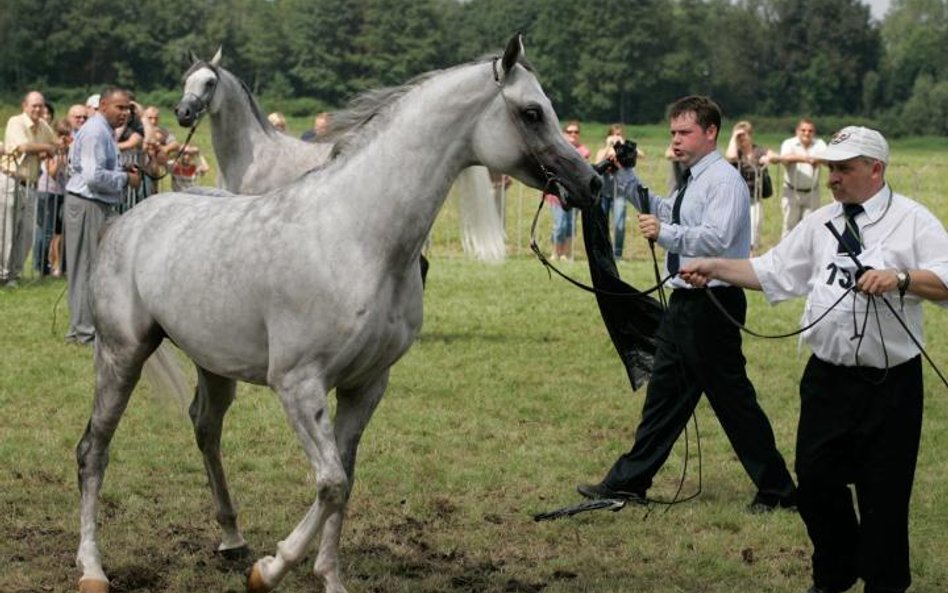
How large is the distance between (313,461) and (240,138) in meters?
6.28

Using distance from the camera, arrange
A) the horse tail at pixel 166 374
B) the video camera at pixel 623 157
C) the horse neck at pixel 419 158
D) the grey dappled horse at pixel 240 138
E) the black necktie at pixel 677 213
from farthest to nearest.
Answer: the grey dappled horse at pixel 240 138 → the black necktie at pixel 677 213 → the video camera at pixel 623 157 → the horse tail at pixel 166 374 → the horse neck at pixel 419 158

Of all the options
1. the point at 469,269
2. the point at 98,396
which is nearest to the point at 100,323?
the point at 98,396

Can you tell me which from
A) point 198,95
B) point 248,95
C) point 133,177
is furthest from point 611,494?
point 133,177

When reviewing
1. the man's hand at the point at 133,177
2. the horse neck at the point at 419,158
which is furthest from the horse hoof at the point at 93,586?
the man's hand at the point at 133,177

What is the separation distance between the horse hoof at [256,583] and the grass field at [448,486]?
51 centimetres

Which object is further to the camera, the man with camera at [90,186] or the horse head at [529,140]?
the man with camera at [90,186]

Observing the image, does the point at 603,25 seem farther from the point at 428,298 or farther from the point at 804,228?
the point at 804,228

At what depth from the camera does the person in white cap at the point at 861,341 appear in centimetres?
555

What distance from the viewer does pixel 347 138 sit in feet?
19.6

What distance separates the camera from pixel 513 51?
568cm

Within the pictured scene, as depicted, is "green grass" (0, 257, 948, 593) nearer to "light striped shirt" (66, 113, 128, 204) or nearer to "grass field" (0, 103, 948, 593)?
"grass field" (0, 103, 948, 593)

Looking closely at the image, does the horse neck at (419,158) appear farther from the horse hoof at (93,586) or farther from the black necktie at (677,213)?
the black necktie at (677,213)

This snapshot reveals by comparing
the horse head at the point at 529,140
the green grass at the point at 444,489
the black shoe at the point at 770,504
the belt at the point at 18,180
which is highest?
the horse head at the point at 529,140

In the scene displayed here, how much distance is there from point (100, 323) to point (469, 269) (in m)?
13.2
